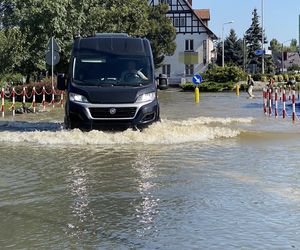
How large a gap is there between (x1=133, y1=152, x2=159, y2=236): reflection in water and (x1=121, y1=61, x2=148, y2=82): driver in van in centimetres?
386

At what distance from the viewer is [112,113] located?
14.5m

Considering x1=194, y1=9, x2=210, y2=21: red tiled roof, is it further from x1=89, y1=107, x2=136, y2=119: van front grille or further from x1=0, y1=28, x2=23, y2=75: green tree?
x1=89, y1=107, x2=136, y2=119: van front grille

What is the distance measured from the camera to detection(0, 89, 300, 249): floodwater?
20.6 ft

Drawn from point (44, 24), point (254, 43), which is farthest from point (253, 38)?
point (44, 24)

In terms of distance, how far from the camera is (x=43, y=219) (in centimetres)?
701

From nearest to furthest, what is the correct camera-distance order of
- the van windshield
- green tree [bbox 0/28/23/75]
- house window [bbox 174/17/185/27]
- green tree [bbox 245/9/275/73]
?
1. the van windshield
2. green tree [bbox 0/28/23/75]
3. house window [bbox 174/17/185/27]
4. green tree [bbox 245/9/275/73]

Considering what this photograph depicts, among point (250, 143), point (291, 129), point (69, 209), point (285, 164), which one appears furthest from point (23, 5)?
point (69, 209)

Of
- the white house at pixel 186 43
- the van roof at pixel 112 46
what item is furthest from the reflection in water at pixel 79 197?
the white house at pixel 186 43

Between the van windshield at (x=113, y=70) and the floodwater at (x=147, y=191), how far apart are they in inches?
53.8

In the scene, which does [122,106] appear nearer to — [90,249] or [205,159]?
[205,159]

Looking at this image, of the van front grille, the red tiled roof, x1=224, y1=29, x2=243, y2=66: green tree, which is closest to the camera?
the van front grille

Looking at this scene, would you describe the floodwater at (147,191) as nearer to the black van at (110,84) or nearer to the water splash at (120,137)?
the water splash at (120,137)

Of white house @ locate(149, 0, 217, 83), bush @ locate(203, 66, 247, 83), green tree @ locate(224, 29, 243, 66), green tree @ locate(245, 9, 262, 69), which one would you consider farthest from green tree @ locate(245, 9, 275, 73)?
bush @ locate(203, 66, 247, 83)

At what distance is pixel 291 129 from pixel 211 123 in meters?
2.99
